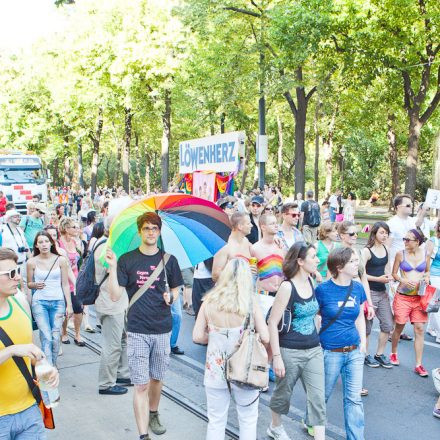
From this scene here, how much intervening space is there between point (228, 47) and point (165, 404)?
19581 mm

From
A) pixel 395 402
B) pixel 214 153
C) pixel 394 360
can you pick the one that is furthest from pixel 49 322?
pixel 214 153

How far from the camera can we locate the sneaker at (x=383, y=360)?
6.33 meters

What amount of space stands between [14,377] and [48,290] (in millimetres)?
2698

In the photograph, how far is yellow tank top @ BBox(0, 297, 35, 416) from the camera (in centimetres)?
297

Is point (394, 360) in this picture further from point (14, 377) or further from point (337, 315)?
point (14, 377)

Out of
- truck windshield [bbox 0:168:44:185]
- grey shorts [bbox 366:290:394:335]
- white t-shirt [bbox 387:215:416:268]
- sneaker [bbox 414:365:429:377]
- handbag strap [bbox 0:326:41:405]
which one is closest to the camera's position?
handbag strap [bbox 0:326:41:405]

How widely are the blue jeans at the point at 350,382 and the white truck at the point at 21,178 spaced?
24.0m

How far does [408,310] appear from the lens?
6.15m

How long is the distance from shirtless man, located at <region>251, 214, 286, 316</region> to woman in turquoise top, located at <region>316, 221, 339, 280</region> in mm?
582

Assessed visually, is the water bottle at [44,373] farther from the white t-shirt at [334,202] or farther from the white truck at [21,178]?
the white truck at [21,178]

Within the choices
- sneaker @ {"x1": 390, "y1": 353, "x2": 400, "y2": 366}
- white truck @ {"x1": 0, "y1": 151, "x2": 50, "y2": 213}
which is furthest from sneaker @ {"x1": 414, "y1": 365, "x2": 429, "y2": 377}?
white truck @ {"x1": 0, "y1": 151, "x2": 50, "y2": 213}

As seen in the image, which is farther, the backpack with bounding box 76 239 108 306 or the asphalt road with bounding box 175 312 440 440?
the backpack with bounding box 76 239 108 306

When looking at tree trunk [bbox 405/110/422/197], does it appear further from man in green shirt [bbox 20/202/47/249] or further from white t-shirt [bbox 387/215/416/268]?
man in green shirt [bbox 20/202/47/249]

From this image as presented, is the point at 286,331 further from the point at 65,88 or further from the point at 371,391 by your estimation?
the point at 65,88
